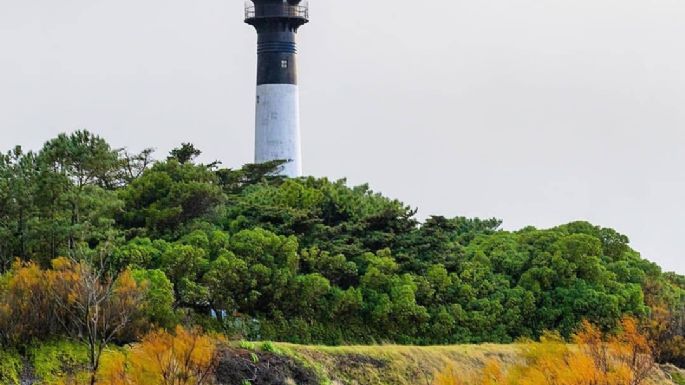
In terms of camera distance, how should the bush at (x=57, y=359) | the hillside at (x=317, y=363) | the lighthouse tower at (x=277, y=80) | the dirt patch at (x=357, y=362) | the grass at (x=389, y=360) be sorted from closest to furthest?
1. the bush at (x=57, y=359)
2. the hillside at (x=317, y=363)
3. the grass at (x=389, y=360)
4. the dirt patch at (x=357, y=362)
5. the lighthouse tower at (x=277, y=80)

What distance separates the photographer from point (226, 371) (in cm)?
4528

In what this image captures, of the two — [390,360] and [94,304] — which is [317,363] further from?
[94,304]

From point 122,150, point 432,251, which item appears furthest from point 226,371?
point 122,150

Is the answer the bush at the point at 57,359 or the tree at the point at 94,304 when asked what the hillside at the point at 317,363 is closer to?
the bush at the point at 57,359

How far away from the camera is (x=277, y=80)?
2753 inches

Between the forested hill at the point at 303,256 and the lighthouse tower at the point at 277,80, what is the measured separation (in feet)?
19.1

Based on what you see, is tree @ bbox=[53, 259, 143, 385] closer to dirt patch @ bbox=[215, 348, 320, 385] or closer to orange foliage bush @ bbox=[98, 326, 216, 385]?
orange foliage bush @ bbox=[98, 326, 216, 385]

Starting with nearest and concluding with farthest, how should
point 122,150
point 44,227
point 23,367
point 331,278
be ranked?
point 23,367 < point 44,227 < point 331,278 < point 122,150

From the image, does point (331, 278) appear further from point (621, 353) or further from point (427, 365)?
point (621, 353)

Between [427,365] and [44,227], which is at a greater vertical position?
[44,227]

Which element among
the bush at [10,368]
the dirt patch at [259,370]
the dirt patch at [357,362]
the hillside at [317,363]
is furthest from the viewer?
the dirt patch at [357,362]

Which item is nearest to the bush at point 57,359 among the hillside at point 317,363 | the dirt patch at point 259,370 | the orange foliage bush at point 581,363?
the hillside at point 317,363

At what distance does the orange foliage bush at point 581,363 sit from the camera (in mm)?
45625

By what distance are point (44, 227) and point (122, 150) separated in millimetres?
13412
